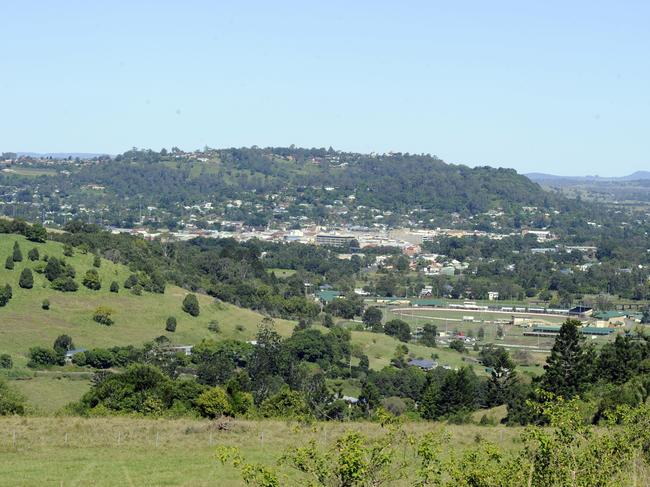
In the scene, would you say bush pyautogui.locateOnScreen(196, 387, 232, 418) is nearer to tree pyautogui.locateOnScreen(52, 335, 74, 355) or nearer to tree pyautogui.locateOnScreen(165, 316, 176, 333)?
tree pyautogui.locateOnScreen(52, 335, 74, 355)

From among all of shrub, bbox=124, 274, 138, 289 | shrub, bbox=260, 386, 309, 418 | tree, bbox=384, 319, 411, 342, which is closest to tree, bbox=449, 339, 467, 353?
tree, bbox=384, 319, 411, 342

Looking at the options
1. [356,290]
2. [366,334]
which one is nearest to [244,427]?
[366,334]

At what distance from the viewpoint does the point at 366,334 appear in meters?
66.8

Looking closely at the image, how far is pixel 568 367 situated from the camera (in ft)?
125

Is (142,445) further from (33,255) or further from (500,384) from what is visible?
(33,255)

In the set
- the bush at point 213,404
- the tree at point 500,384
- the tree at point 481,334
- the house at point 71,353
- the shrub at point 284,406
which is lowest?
the tree at point 481,334

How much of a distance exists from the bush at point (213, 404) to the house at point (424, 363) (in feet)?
88.9

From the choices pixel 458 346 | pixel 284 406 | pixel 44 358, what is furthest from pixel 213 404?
pixel 458 346

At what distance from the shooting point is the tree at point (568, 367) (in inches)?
1483

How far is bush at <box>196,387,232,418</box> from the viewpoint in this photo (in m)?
28.9

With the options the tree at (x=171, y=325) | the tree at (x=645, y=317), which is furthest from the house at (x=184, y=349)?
the tree at (x=645, y=317)

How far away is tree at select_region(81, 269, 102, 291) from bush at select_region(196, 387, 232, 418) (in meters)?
32.0

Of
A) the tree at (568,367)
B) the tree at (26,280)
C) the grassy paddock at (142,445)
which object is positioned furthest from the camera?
the tree at (26,280)

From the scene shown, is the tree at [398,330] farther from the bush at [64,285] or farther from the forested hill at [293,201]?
the forested hill at [293,201]
